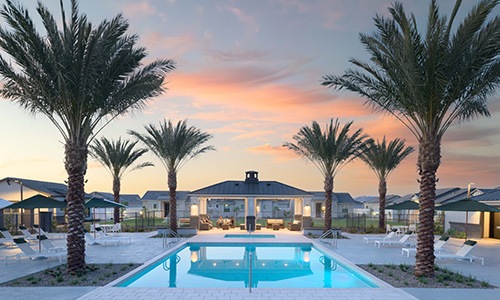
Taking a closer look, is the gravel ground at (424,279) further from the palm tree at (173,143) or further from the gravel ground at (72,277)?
the palm tree at (173,143)

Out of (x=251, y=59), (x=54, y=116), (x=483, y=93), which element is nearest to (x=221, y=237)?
(x=251, y=59)

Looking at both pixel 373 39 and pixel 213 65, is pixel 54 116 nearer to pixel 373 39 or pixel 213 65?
pixel 213 65

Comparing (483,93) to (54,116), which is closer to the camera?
(483,93)

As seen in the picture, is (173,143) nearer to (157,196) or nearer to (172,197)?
(172,197)

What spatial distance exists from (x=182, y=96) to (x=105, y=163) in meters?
8.66

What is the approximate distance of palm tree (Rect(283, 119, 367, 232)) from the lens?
2154cm

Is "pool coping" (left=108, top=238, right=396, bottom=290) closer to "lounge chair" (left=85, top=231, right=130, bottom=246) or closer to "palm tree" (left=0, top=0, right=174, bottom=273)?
"palm tree" (left=0, top=0, right=174, bottom=273)

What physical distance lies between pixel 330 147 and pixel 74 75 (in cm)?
1529

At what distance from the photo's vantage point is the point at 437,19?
9.88 metres

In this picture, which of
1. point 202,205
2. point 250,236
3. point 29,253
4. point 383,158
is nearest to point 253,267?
point 250,236

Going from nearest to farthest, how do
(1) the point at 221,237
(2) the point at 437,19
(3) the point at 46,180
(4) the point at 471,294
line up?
(4) the point at 471,294 < (2) the point at 437,19 < (1) the point at 221,237 < (3) the point at 46,180

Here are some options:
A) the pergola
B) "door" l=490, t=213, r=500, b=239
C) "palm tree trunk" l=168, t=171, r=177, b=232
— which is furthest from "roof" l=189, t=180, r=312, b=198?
"door" l=490, t=213, r=500, b=239

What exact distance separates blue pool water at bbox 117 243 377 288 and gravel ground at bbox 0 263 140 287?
0.57 metres

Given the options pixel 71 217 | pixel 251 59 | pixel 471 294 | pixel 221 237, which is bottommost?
pixel 221 237
